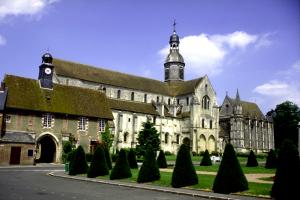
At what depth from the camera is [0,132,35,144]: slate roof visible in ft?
128

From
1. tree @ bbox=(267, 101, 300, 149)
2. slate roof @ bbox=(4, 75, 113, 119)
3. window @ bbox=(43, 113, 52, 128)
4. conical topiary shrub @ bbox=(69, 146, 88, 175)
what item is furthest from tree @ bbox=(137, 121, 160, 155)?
tree @ bbox=(267, 101, 300, 149)

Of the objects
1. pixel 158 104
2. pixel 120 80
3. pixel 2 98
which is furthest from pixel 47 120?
pixel 158 104

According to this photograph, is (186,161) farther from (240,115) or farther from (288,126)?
(288,126)

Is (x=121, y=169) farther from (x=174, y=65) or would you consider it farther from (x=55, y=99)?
(x=174, y=65)

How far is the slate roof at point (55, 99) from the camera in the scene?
141ft

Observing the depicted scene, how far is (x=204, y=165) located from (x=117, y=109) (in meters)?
23.8

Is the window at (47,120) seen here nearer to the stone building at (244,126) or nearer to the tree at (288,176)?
the tree at (288,176)

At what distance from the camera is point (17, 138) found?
40125 millimetres

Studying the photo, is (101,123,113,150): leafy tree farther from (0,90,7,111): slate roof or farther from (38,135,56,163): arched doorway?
(0,90,7,111): slate roof

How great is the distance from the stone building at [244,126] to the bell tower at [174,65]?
53.0 feet

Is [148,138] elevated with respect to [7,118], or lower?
lower

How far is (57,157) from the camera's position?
147 ft

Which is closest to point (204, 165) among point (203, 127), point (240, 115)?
point (203, 127)

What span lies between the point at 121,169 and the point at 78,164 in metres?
5.39
